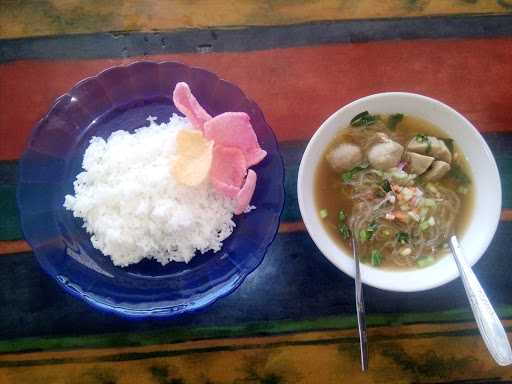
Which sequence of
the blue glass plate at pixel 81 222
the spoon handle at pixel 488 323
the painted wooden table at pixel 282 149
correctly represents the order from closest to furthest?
the spoon handle at pixel 488 323 < the blue glass plate at pixel 81 222 < the painted wooden table at pixel 282 149

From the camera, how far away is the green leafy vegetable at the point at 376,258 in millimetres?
1913

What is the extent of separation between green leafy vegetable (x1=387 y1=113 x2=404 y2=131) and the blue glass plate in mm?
408

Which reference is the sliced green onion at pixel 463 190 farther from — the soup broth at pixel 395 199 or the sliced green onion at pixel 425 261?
the sliced green onion at pixel 425 261

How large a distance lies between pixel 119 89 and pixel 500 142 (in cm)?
143

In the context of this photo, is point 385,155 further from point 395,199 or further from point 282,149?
point 282,149

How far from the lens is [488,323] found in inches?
69.6

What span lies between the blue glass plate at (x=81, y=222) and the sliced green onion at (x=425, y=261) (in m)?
0.51

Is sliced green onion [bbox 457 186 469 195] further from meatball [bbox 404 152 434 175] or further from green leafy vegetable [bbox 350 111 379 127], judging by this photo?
green leafy vegetable [bbox 350 111 379 127]

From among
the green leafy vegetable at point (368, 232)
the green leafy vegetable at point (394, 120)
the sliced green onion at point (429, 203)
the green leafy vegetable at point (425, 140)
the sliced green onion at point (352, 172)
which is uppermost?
the green leafy vegetable at point (394, 120)

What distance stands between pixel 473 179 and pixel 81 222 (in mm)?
1384

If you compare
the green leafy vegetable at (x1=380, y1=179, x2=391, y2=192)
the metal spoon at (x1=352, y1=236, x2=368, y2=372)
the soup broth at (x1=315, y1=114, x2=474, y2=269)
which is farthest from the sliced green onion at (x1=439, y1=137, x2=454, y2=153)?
the metal spoon at (x1=352, y1=236, x2=368, y2=372)

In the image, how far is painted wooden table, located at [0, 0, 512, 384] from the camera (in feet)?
6.66

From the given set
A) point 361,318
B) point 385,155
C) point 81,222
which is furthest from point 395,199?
point 81,222

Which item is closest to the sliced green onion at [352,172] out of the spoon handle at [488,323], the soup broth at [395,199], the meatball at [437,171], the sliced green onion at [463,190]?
the soup broth at [395,199]
